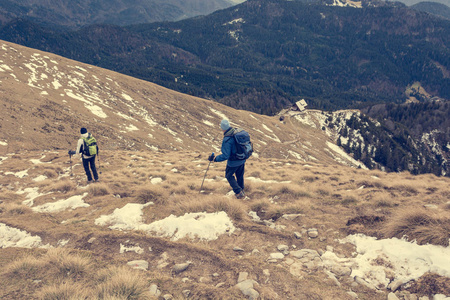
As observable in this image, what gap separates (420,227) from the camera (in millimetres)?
5652

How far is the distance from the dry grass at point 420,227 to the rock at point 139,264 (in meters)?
6.05

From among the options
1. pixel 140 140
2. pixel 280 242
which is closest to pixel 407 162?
pixel 140 140

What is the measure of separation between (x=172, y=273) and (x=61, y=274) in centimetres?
226

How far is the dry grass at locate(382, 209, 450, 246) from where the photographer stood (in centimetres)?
539

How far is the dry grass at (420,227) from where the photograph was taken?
5.39 metres

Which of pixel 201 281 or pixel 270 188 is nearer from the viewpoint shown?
pixel 201 281

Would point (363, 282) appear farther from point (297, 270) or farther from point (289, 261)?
point (289, 261)

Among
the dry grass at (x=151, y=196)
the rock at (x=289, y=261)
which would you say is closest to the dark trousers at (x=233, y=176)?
the dry grass at (x=151, y=196)

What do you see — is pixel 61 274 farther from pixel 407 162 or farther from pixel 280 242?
pixel 407 162

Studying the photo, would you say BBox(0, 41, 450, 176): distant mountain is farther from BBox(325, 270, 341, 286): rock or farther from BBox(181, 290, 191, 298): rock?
BBox(325, 270, 341, 286): rock

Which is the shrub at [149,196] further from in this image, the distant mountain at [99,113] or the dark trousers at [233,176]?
the distant mountain at [99,113]

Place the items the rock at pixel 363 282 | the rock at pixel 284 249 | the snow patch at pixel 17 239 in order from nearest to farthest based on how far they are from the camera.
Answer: the rock at pixel 363 282, the rock at pixel 284 249, the snow patch at pixel 17 239

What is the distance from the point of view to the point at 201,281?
4.81 metres

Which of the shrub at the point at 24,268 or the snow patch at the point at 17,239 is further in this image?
the snow patch at the point at 17,239
